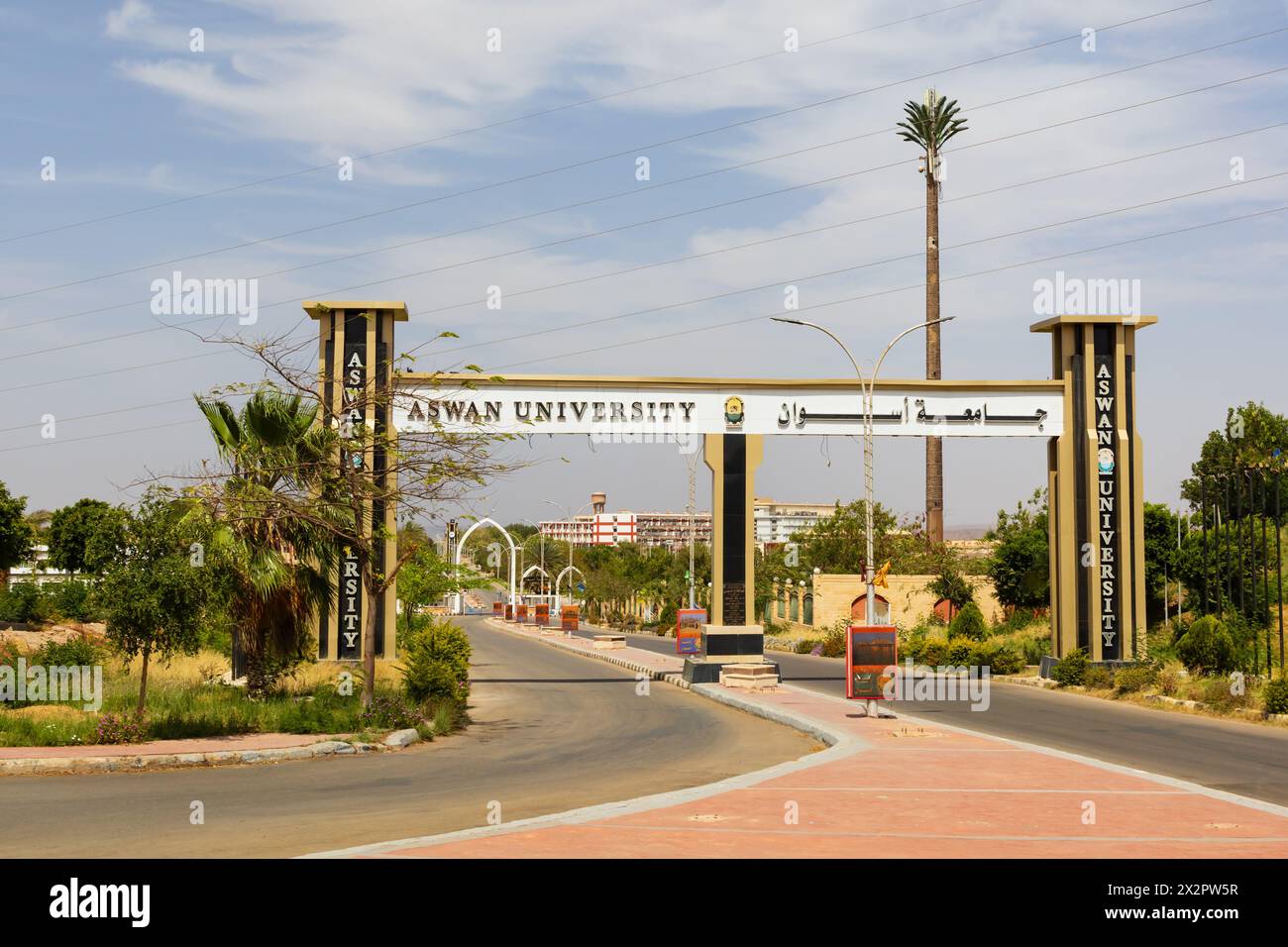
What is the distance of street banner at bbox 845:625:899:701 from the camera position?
22625 mm

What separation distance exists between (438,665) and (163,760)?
733 cm

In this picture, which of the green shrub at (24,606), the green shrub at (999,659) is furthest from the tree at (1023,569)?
the green shrub at (24,606)

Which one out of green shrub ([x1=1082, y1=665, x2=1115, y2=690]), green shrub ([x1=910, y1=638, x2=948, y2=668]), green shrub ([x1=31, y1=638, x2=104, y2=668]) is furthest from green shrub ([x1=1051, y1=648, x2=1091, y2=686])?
green shrub ([x1=31, y1=638, x2=104, y2=668])

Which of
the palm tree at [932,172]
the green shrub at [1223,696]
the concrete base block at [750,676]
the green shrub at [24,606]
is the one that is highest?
the palm tree at [932,172]

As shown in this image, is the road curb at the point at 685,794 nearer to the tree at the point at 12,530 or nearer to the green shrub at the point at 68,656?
the green shrub at the point at 68,656

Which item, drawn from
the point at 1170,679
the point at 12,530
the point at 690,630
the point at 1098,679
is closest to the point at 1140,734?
the point at 1170,679

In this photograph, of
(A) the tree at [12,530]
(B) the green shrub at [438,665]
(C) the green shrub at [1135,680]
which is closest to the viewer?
(B) the green shrub at [438,665]

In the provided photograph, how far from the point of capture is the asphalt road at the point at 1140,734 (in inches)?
653

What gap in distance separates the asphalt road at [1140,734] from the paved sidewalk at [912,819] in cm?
126

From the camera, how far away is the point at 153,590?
60.5 ft

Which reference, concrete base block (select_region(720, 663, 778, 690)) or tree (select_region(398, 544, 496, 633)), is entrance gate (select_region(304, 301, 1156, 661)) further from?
tree (select_region(398, 544, 496, 633))

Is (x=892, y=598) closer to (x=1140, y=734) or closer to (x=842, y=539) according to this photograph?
(x=842, y=539)
